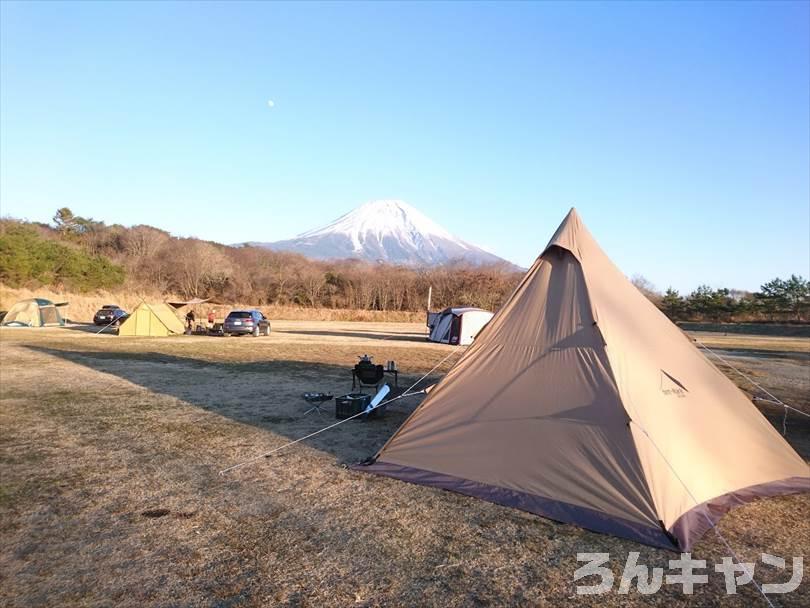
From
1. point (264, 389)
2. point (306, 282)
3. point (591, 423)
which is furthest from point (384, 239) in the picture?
point (591, 423)

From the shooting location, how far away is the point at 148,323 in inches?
1082

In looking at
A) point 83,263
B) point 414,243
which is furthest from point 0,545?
point 414,243

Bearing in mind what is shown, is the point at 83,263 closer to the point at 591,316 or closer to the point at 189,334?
the point at 189,334

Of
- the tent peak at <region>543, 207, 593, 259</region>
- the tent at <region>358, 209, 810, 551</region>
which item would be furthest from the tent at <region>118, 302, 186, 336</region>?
the tent peak at <region>543, 207, 593, 259</region>

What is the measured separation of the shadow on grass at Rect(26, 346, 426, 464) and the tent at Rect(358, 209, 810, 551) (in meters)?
1.58

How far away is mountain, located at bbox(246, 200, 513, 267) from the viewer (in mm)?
152875

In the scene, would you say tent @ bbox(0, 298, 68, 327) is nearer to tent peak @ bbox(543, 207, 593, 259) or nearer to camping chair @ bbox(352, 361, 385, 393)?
camping chair @ bbox(352, 361, 385, 393)

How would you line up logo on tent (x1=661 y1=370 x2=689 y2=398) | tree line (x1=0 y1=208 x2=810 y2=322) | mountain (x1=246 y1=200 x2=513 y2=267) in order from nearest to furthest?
logo on tent (x1=661 y1=370 x2=689 y2=398) < tree line (x1=0 y1=208 x2=810 y2=322) < mountain (x1=246 y1=200 x2=513 y2=267)

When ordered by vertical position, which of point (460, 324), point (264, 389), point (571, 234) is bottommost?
point (264, 389)

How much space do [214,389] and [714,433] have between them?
934 centimetres

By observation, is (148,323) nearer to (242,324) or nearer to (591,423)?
(242,324)

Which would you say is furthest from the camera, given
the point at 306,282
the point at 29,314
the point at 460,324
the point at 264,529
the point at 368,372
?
the point at 306,282

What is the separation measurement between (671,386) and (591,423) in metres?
1.07

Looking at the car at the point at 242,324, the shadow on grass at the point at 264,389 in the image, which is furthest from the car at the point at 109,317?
the shadow on grass at the point at 264,389
